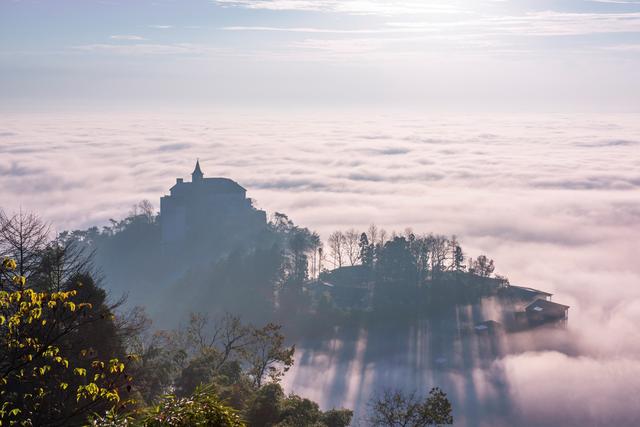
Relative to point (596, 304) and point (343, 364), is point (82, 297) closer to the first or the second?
point (343, 364)

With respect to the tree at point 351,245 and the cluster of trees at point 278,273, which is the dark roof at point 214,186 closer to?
the cluster of trees at point 278,273

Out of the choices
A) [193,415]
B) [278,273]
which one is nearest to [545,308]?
[278,273]

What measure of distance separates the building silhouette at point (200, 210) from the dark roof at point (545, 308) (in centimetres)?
3779

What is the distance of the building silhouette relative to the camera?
9444 cm

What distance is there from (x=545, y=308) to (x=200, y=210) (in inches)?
1728

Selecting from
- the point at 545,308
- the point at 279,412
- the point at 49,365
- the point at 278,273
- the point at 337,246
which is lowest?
the point at 545,308

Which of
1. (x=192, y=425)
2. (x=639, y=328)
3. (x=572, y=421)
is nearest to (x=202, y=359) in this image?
(x=192, y=425)

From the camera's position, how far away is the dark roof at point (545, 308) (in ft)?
244

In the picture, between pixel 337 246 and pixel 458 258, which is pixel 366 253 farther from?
pixel 337 246

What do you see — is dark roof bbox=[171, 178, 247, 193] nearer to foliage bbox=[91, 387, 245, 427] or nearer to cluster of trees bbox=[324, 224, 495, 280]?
cluster of trees bbox=[324, 224, 495, 280]

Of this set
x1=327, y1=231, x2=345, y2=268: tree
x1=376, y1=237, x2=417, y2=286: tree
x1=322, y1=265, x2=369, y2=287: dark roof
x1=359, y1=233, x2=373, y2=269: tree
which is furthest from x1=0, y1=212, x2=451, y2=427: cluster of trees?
x1=327, y1=231, x2=345, y2=268: tree

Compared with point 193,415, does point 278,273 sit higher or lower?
lower

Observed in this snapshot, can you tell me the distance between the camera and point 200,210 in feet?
315

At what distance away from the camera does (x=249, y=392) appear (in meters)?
30.3
